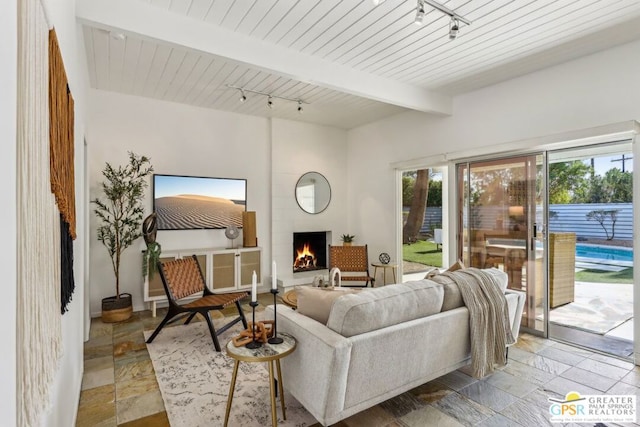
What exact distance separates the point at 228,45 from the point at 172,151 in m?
2.39

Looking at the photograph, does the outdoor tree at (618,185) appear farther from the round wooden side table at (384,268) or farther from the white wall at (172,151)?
the white wall at (172,151)

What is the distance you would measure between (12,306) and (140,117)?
4.44m

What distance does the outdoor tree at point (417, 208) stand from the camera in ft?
19.2

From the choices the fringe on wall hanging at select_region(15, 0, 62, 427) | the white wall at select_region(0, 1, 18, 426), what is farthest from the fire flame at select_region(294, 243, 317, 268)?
the white wall at select_region(0, 1, 18, 426)

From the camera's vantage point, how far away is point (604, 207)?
154 inches

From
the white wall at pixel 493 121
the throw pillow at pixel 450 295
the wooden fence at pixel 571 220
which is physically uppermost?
the white wall at pixel 493 121

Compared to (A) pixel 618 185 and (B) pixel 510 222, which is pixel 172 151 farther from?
(A) pixel 618 185

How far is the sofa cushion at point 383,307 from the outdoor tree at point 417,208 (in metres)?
3.50

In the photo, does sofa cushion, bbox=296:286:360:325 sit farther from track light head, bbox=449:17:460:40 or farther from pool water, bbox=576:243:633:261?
pool water, bbox=576:243:633:261

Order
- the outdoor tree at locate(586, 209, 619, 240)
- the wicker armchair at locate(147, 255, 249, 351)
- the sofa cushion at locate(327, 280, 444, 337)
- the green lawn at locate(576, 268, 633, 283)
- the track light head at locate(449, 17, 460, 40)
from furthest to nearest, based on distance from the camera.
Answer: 1. the green lawn at locate(576, 268, 633, 283)
2. the outdoor tree at locate(586, 209, 619, 240)
3. the wicker armchair at locate(147, 255, 249, 351)
4. the track light head at locate(449, 17, 460, 40)
5. the sofa cushion at locate(327, 280, 444, 337)

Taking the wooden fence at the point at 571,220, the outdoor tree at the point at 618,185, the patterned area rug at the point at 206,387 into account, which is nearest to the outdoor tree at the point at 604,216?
the wooden fence at the point at 571,220

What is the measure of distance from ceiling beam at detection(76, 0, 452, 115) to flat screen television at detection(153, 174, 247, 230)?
2387 millimetres

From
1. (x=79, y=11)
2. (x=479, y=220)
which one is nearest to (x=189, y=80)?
(x=79, y=11)

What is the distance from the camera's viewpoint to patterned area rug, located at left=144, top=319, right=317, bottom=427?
2.21m
